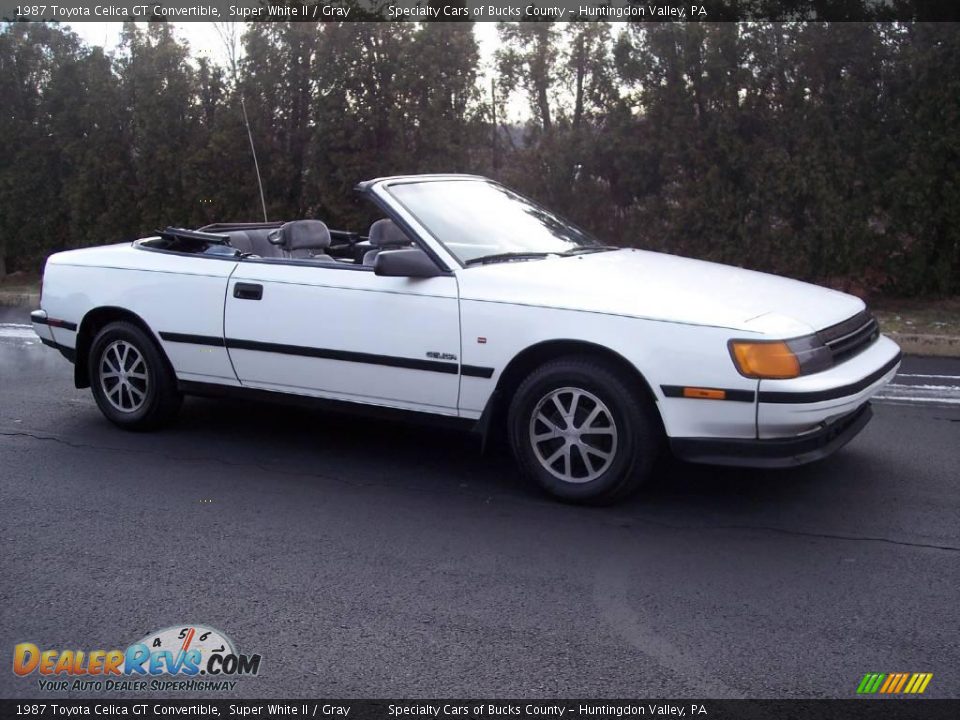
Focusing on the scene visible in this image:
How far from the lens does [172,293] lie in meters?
6.17

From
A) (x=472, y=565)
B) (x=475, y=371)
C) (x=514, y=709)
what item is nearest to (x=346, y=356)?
(x=475, y=371)

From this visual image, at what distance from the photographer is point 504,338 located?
5.09m

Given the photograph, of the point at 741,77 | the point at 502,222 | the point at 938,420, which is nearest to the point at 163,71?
the point at 741,77

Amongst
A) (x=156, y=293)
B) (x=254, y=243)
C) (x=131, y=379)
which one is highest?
(x=254, y=243)

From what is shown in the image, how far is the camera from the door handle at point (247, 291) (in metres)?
5.84

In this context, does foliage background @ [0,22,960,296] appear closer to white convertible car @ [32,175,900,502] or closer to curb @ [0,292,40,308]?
curb @ [0,292,40,308]

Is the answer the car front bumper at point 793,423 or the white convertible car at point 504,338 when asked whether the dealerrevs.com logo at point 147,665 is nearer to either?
the white convertible car at point 504,338

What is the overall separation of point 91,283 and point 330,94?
7.37 m

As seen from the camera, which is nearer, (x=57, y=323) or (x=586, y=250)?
(x=586, y=250)

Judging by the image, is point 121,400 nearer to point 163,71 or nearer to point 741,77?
point 741,77

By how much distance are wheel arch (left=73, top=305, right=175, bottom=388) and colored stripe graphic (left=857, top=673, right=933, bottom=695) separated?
4.36 meters

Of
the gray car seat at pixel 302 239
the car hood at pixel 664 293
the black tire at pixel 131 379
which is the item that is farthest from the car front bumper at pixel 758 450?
the black tire at pixel 131 379

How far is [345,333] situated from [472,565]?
64.8 inches

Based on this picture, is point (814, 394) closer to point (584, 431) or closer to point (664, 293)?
point (664, 293)
